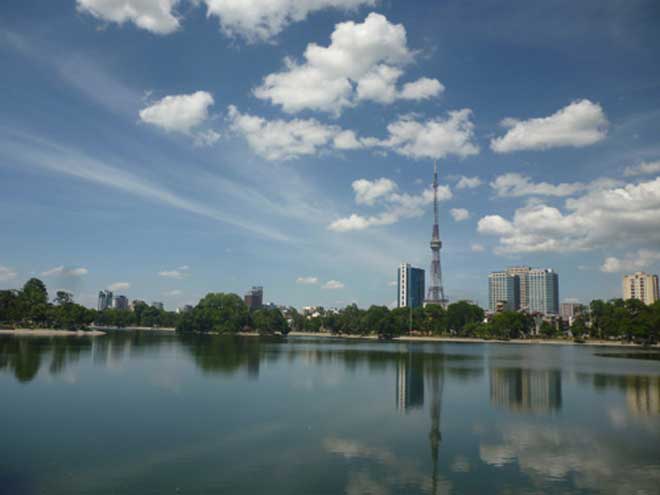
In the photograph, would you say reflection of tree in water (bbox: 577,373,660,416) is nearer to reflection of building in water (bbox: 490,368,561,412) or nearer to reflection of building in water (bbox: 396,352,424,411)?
reflection of building in water (bbox: 490,368,561,412)

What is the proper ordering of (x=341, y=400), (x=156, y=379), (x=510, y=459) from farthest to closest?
(x=156, y=379) < (x=341, y=400) < (x=510, y=459)

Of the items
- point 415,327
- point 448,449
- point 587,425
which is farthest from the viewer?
point 415,327

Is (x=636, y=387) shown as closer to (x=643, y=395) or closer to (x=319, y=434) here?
(x=643, y=395)

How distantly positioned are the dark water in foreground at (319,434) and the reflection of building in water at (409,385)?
183mm

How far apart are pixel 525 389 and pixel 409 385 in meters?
8.38

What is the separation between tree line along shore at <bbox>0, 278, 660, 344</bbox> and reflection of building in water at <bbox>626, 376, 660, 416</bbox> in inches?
2623

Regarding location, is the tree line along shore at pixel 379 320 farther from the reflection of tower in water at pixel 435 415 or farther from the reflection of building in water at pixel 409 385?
the reflection of tower in water at pixel 435 415

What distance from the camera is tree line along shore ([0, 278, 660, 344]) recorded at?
110m

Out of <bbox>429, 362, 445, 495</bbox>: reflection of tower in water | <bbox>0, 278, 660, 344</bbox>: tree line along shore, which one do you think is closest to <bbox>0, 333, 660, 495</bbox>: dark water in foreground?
<bbox>429, 362, 445, 495</bbox>: reflection of tower in water

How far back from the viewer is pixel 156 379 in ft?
128

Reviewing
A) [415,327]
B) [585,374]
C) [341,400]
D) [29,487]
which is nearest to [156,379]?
[341,400]

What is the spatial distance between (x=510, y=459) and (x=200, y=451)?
11375 millimetres

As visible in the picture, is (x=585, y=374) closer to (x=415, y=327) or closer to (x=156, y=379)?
(x=156, y=379)

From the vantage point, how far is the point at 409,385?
38.8m
